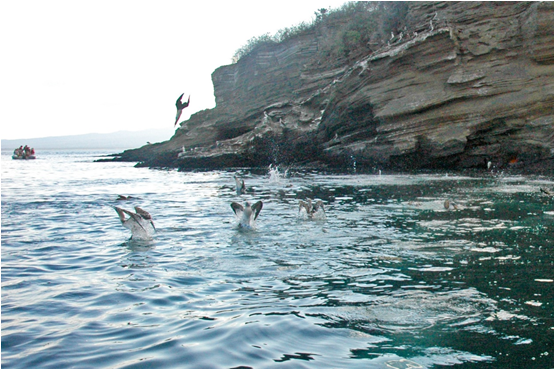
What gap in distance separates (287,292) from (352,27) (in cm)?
4189

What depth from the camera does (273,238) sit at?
9992mm

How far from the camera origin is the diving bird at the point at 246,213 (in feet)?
35.2

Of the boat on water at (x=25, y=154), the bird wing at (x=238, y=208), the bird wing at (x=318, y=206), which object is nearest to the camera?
the bird wing at (x=238, y=208)

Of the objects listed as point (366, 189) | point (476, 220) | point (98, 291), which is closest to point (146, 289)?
point (98, 291)

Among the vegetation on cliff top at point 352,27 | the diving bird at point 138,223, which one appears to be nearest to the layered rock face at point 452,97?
the vegetation on cliff top at point 352,27

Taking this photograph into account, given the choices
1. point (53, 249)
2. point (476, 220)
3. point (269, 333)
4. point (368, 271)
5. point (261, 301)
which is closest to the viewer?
point (269, 333)

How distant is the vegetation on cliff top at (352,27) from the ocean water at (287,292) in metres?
28.5

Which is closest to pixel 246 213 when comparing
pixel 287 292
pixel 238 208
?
pixel 238 208

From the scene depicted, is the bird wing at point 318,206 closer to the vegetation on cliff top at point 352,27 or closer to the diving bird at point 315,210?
the diving bird at point 315,210

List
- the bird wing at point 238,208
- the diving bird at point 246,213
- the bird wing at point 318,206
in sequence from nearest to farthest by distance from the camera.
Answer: the diving bird at point 246,213 < the bird wing at point 238,208 < the bird wing at point 318,206

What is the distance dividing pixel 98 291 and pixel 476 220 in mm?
8564

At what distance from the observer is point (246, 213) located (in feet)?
35.6

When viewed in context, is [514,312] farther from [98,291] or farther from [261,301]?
[98,291]

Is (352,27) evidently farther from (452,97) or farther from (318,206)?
(318,206)
